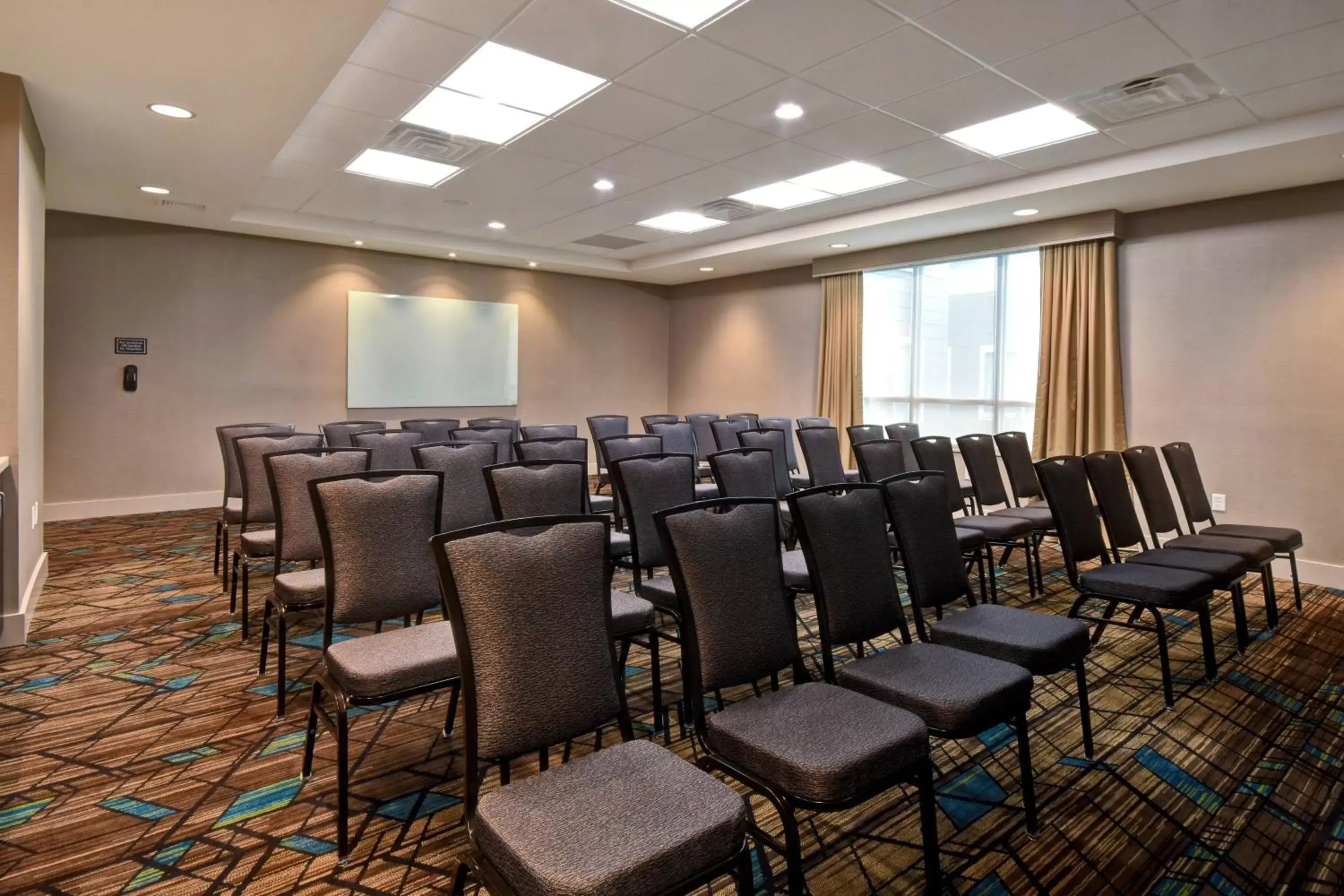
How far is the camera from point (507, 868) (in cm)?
129

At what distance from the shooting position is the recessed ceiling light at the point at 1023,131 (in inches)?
171

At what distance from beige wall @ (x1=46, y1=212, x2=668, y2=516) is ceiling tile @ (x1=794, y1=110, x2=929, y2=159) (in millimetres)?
5523

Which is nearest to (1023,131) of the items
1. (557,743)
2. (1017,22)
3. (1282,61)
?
(1282,61)

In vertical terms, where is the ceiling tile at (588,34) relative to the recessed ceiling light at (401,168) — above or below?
below

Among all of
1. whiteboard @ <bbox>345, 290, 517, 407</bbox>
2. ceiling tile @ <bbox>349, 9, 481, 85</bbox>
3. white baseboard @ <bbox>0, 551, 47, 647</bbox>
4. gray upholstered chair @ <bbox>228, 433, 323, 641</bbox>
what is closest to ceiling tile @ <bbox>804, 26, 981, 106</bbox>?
ceiling tile @ <bbox>349, 9, 481, 85</bbox>

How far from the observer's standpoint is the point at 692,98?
161 inches

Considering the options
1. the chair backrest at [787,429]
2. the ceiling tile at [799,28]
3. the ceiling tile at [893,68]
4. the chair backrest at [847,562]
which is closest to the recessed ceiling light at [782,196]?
the ceiling tile at [893,68]

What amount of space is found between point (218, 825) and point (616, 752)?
1355mm

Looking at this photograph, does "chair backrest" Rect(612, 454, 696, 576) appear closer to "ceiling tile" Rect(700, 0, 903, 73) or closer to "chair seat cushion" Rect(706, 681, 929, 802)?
"chair seat cushion" Rect(706, 681, 929, 802)

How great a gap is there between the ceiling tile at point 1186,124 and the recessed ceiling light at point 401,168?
4.62 m

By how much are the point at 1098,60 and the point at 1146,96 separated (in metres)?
0.69

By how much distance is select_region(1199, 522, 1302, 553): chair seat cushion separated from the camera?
12.9 ft

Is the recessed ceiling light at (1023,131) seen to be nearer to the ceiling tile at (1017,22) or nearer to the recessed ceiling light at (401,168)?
the ceiling tile at (1017,22)

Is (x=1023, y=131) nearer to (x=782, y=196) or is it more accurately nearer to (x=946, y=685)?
(x=782, y=196)
